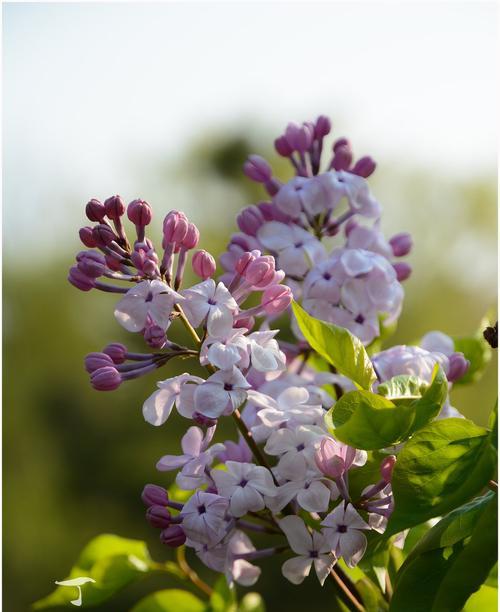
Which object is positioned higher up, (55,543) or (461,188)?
(461,188)

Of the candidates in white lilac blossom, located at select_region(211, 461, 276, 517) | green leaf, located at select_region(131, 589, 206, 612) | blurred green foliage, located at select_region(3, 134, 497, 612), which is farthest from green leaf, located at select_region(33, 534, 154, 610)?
blurred green foliage, located at select_region(3, 134, 497, 612)

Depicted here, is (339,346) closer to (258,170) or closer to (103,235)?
(103,235)

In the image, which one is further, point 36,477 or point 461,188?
point 461,188

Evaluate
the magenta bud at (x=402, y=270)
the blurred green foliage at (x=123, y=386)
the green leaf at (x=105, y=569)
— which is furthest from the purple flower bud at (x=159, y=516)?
the blurred green foliage at (x=123, y=386)

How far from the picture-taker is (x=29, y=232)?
498 centimetres

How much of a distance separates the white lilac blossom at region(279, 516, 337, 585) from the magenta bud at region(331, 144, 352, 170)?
28 centimetres

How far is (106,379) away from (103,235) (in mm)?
76

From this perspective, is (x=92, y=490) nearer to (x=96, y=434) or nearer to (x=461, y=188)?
(x=96, y=434)

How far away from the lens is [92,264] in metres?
0.47

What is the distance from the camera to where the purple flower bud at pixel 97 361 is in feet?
1.58

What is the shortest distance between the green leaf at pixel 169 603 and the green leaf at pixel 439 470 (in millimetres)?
310

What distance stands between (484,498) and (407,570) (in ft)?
0.16

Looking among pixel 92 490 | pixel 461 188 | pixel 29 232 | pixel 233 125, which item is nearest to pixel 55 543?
pixel 92 490

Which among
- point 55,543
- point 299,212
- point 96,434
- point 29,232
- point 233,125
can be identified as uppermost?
point 299,212
